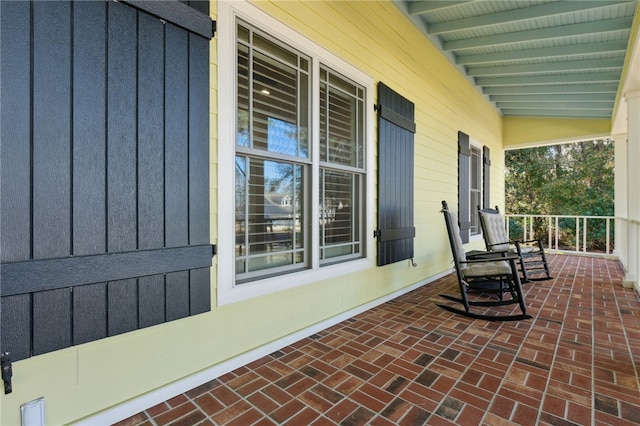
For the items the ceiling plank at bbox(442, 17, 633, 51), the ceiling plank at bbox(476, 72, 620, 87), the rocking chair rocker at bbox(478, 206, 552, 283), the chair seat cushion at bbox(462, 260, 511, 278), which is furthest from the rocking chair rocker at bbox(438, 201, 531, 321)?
the ceiling plank at bbox(476, 72, 620, 87)

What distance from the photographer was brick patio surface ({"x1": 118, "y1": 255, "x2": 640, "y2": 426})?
171cm

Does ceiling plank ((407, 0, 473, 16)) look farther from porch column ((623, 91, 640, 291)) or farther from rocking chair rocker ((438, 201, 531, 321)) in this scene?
porch column ((623, 91, 640, 291))

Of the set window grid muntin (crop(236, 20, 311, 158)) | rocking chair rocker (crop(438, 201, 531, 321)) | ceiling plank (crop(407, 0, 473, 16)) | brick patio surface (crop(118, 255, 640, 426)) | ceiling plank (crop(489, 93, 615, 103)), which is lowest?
brick patio surface (crop(118, 255, 640, 426))

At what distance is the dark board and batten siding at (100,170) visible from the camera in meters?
1.33

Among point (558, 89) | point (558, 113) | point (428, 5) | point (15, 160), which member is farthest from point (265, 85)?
point (558, 113)

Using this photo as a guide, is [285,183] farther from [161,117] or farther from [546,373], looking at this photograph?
[546,373]

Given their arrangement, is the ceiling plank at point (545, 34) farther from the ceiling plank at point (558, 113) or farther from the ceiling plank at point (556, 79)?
the ceiling plank at point (558, 113)

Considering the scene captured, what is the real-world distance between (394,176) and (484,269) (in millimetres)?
1379

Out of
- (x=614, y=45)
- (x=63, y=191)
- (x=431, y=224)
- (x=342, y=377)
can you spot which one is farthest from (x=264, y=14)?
(x=614, y=45)

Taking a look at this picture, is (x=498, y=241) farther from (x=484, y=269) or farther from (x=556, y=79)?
(x=556, y=79)

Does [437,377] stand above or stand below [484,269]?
below

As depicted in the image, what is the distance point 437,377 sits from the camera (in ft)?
6.79

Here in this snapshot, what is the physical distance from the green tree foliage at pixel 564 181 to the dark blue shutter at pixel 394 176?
9547 millimetres

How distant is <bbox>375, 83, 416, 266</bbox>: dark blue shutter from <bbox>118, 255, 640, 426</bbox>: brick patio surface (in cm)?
86
